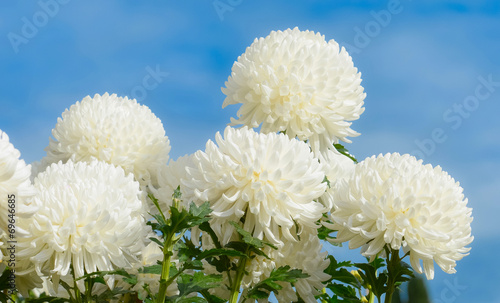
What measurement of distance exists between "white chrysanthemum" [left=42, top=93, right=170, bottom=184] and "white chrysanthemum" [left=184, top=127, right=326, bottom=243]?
55 centimetres

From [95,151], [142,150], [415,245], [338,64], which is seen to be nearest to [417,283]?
[415,245]

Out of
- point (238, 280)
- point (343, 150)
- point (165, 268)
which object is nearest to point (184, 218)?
point (165, 268)

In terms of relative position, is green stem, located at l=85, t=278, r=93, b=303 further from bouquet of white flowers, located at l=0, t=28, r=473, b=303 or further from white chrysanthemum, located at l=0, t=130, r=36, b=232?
white chrysanthemum, located at l=0, t=130, r=36, b=232

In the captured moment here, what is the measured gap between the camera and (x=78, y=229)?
1368 mm

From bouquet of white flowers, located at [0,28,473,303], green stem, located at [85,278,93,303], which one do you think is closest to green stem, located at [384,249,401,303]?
bouquet of white flowers, located at [0,28,473,303]

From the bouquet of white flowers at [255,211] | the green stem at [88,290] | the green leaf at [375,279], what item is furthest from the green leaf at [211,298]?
the green leaf at [375,279]

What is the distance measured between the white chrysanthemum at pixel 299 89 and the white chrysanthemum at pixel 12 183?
75 centimetres

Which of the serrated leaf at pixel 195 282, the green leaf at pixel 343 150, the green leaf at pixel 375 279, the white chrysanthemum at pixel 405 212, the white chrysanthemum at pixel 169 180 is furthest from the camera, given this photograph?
the green leaf at pixel 343 150

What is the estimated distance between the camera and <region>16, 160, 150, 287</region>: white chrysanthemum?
53.3 inches

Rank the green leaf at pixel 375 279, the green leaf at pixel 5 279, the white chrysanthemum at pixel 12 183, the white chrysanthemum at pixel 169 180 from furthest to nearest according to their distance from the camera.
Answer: the white chrysanthemum at pixel 169 180 < the green leaf at pixel 375 279 < the green leaf at pixel 5 279 < the white chrysanthemum at pixel 12 183

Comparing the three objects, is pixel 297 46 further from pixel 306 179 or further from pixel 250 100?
pixel 306 179

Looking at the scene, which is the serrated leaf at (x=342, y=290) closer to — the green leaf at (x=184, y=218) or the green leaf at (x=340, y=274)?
the green leaf at (x=340, y=274)

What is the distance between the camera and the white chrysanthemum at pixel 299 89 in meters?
1.75

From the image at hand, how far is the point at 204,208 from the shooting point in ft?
4.21
